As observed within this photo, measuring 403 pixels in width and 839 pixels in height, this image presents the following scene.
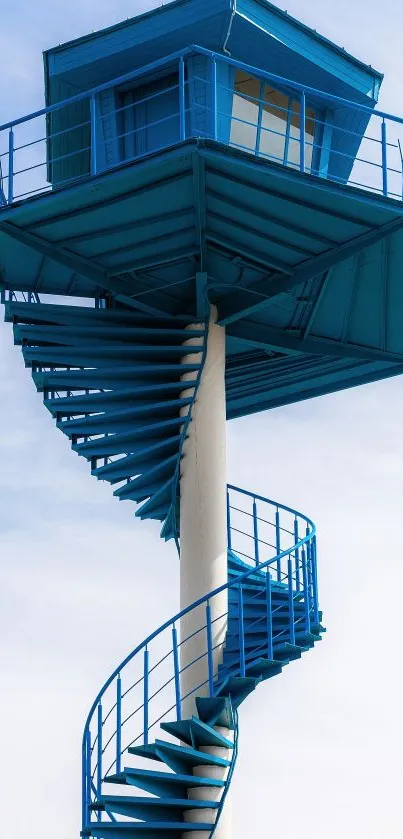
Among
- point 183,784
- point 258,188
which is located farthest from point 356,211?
point 183,784

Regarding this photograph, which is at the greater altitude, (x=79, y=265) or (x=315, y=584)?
(x=79, y=265)

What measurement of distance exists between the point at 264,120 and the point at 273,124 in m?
0.16

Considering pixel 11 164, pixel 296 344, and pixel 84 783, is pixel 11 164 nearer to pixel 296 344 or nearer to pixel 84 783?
pixel 296 344

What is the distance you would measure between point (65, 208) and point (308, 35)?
4.03 meters

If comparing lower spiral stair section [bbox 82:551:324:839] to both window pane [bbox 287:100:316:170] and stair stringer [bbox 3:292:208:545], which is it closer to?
stair stringer [bbox 3:292:208:545]

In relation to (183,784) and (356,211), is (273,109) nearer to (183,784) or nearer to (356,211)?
(356,211)

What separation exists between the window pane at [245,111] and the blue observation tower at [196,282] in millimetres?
24

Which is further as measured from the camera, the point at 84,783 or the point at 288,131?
the point at 288,131

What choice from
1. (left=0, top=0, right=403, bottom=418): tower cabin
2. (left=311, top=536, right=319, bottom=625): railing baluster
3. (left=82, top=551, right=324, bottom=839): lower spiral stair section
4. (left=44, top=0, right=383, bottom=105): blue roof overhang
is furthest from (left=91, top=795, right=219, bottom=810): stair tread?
(left=44, top=0, right=383, bottom=105): blue roof overhang

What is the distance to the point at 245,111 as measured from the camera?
53.5 feet

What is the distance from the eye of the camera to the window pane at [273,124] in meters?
16.3

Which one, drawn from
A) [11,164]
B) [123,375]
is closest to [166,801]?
[123,375]

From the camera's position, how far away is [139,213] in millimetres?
14789

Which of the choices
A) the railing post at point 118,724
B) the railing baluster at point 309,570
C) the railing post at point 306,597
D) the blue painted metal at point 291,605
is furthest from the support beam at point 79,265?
the railing post at point 118,724
